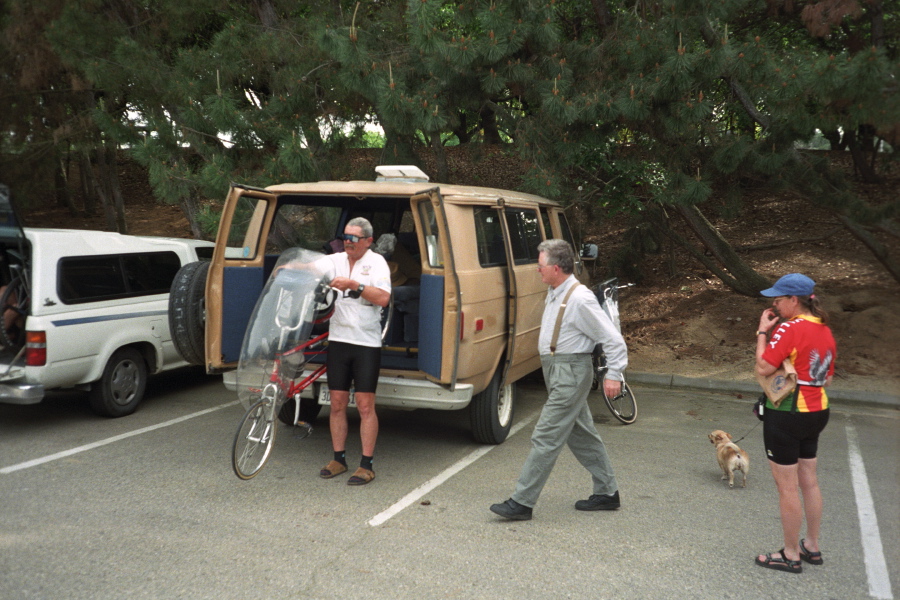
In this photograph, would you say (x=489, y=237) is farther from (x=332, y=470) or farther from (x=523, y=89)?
(x=523, y=89)

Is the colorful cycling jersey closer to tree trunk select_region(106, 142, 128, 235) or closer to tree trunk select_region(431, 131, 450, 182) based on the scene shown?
tree trunk select_region(431, 131, 450, 182)

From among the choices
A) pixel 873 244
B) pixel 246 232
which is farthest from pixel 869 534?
pixel 246 232

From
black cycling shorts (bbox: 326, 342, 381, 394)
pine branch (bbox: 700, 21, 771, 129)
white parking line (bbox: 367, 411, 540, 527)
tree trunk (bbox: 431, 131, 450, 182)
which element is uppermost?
pine branch (bbox: 700, 21, 771, 129)

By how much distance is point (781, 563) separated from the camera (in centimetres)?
395

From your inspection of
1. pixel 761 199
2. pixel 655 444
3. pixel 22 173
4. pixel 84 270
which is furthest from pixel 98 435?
pixel 761 199

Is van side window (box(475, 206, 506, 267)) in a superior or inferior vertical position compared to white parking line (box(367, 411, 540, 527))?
superior

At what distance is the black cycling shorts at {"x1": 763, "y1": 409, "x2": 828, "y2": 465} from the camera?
12.4 feet

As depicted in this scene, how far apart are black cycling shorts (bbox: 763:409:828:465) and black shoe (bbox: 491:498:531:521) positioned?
149 centimetres

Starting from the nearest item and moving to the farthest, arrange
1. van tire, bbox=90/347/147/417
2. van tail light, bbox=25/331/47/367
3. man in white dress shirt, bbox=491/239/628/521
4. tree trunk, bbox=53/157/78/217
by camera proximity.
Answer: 1. man in white dress shirt, bbox=491/239/628/521
2. van tail light, bbox=25/331/47/367
3. van tire, bbox=90/347/147/417
4. tree trunk, bbox=53/157/78/217

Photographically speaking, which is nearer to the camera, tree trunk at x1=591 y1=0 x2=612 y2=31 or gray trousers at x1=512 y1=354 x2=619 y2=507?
gray trousers at x1=512 y1=354 x2=619 y2=507

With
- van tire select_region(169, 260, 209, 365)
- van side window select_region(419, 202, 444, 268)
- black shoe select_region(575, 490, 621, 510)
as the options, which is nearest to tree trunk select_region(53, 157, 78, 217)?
van tire select_region(169, 260, 209, 365)

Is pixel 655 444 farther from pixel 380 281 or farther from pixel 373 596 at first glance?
pixel 373 596

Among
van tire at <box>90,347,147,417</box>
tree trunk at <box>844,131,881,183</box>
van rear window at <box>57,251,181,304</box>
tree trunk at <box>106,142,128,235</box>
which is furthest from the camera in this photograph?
tree trunk at <box>106,142,128,235</box>

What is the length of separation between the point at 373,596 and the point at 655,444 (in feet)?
11.7
